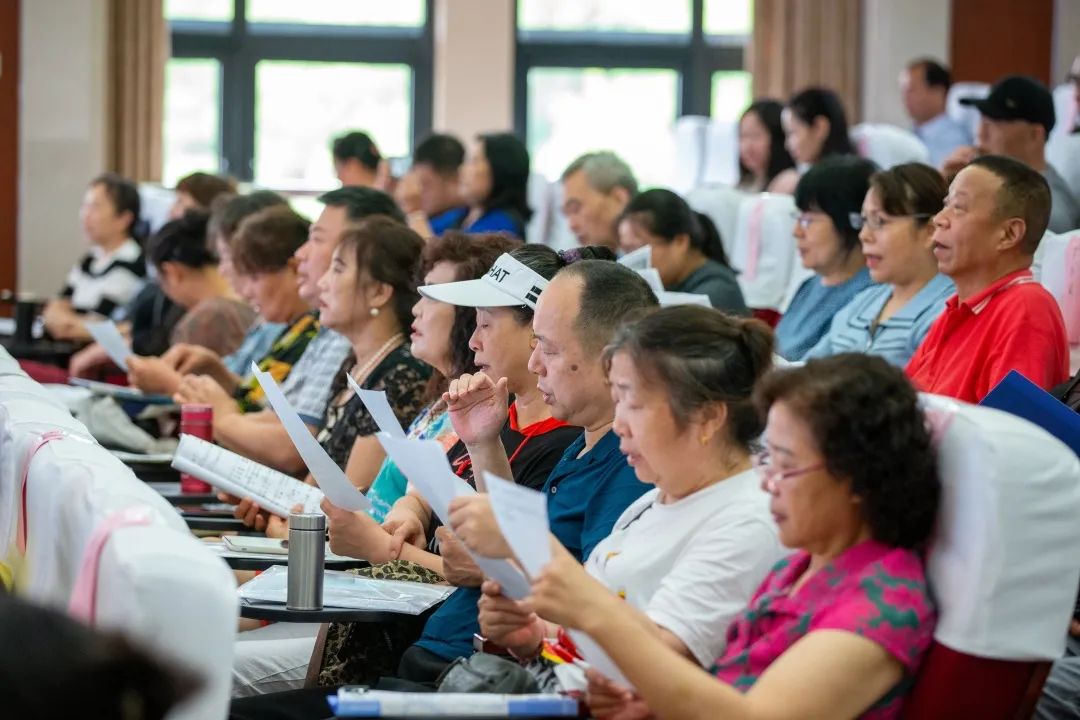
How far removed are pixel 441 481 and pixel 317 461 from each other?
24.9 inches

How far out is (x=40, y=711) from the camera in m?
1.05

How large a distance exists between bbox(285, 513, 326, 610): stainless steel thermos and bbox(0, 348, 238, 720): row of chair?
0.34 m

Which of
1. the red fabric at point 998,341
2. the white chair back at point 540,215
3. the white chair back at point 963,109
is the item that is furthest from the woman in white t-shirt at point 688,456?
Result: the white chair back at point 963,109

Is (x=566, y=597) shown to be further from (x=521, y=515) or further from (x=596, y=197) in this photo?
(x=596, y=197)

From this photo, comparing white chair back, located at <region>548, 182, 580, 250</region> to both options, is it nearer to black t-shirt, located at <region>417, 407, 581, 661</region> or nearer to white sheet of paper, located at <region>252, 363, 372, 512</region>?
black t-shirt, located at <region>417, 407, 581, 661</region>

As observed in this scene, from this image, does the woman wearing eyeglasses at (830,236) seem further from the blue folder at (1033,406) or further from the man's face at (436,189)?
the man's face at (436,189)

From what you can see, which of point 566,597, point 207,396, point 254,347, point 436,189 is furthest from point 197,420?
point 436,189

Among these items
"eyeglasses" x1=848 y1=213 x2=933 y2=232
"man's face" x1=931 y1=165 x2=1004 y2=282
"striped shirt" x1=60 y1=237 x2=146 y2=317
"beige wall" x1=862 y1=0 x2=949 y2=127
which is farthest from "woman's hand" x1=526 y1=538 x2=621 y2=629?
"beige wall" x1=862 y1=0 x2=949 y2=127

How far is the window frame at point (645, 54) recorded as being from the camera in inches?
423

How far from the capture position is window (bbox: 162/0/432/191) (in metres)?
10.6

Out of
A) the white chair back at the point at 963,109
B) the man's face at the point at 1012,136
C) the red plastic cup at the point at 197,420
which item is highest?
the white chair back at the point at 963,109

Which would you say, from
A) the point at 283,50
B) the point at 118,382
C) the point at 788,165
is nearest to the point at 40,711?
the point at 118,382

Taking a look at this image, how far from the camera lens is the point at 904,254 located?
381 cm

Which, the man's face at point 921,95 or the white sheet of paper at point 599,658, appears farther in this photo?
the man's face at point 921,95
